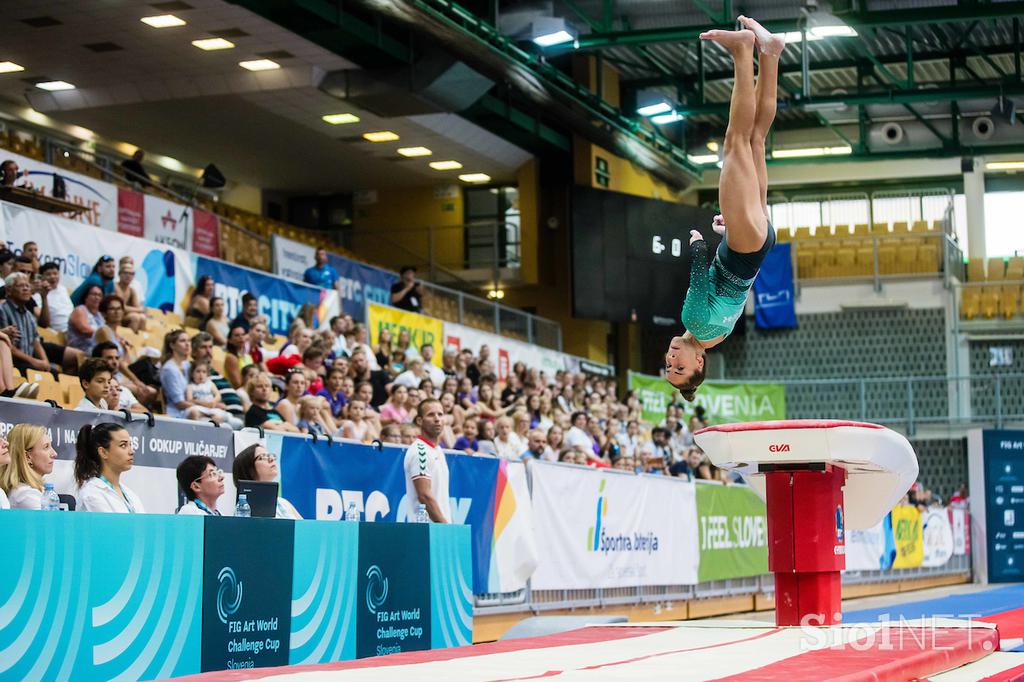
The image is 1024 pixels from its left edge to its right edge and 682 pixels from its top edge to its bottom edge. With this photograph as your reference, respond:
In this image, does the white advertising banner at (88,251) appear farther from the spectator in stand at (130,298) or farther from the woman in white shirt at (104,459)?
the woman in white shirt at (104,459)

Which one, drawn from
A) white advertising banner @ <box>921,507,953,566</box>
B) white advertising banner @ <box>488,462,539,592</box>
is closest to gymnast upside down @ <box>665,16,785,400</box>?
white advertising banner @ <box>488,462,539,592</box>

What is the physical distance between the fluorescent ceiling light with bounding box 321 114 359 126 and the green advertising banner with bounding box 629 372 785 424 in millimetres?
7236

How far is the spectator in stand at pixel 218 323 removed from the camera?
1206 cm

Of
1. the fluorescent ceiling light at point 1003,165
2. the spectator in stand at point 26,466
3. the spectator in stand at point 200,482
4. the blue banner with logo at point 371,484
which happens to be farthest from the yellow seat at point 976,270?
the spectator in stand at point 26,466

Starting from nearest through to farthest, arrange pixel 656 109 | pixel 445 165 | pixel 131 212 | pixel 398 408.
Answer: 1. pixel 398 408
2. pixel 131 212
3. pixel 656 109
4. pixel 445 165

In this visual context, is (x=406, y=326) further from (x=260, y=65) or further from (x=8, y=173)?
(x=8, y=173)

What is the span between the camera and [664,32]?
56.7 ft

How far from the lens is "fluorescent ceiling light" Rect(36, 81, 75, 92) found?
18.1 metres

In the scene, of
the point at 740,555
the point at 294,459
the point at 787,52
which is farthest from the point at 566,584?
the point at 787,52

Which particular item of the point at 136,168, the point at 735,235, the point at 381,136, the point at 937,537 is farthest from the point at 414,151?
the point at 735,235

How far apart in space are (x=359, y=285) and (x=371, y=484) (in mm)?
9483

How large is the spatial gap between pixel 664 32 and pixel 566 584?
376 inches

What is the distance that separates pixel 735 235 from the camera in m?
5.89

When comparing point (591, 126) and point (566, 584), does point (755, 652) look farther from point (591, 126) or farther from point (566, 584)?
point (591, 126)
